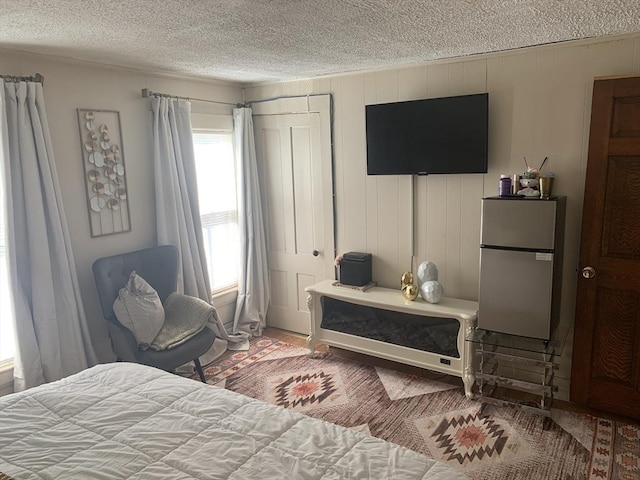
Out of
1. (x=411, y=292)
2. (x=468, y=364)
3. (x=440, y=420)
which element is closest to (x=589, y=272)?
(x=468, y=364)

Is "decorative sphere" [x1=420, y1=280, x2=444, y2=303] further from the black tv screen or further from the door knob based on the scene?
the door knob

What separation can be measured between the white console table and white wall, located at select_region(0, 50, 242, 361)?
1.46m

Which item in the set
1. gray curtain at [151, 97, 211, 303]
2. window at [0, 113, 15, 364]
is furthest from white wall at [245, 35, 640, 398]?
window at [0, 113, 15, 364]

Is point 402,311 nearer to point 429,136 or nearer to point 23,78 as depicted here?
point 429,136

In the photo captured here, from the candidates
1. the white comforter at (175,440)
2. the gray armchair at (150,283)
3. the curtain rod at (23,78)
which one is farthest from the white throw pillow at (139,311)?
the curtain rod at (23,78)

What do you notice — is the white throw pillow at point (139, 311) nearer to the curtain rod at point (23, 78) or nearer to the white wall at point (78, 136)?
the white wall at point (78, 136)

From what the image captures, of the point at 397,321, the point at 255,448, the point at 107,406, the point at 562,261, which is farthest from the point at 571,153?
the point at 107,406

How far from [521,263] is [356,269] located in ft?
4.33

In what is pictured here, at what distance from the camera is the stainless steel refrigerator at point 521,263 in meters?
2.81

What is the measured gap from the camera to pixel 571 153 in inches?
120

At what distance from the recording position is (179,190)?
3.77 metres

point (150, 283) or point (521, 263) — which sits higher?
point (521, 263)

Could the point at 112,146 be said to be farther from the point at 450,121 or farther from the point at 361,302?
the point at 450,121

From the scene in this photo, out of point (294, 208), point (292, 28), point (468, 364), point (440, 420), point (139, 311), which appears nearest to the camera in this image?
point (292, 28)
